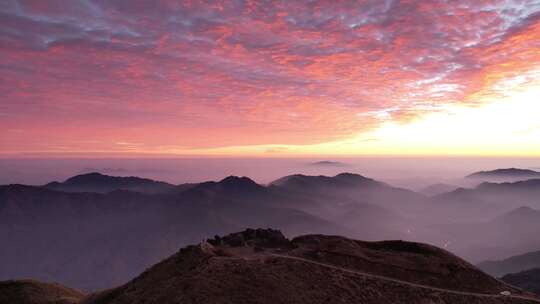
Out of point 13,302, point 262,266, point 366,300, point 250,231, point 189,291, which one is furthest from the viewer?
point 250,231

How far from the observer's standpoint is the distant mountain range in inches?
1938

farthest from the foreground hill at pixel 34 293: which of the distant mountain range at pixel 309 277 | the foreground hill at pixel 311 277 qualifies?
the foreground hill at pixel 311 277

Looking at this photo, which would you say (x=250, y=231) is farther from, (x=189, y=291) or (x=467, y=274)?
(x=467, y=274)

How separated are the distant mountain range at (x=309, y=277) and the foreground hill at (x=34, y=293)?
1.49 feet

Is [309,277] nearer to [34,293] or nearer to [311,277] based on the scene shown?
[311,277]

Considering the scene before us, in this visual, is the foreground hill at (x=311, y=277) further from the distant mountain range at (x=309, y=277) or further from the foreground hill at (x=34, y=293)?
the foreground hill at (x=34, y=293)

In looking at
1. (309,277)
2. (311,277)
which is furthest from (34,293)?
(311,277)

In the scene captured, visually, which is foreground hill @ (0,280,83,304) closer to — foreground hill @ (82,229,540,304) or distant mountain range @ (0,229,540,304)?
distant mountain range @ (0,229,540,304)

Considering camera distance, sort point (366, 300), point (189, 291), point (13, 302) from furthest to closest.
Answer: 1. point (13, 302)
2. point (366, 300)
3. point (189, 291)

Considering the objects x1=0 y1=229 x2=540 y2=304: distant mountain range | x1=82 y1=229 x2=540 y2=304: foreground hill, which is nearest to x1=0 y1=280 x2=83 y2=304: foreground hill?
x1=0 y1=229 x2=540 y2=304: distant mountain range

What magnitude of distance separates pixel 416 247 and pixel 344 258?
20.9 m

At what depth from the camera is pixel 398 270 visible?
64.7 meters

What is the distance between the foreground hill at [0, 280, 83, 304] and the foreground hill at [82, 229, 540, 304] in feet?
49.1

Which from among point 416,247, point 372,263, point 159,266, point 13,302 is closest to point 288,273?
point 372,263
